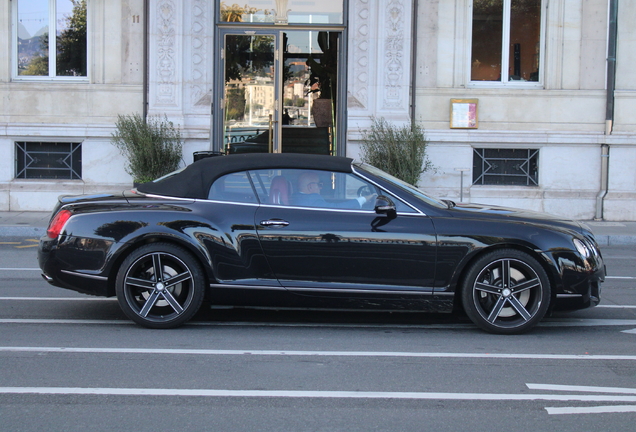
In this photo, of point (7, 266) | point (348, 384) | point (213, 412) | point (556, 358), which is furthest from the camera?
point (7, 266)

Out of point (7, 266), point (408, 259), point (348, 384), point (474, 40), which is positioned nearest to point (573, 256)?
point (408, 259)

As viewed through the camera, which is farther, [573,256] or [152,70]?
[152,70]

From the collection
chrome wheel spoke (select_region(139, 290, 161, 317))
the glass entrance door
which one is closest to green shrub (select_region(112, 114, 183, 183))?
the glass entrance door

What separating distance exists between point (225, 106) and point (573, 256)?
10454mm

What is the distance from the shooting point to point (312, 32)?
15.5 metres

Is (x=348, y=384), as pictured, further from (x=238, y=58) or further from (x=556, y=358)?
(x=238, y=58)

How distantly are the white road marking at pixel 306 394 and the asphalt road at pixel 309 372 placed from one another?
0.04 ft

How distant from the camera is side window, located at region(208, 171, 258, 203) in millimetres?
6367

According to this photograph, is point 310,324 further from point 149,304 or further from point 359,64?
point 359,64

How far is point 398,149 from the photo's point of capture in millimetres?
14094

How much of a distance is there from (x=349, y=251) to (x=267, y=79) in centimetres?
1027

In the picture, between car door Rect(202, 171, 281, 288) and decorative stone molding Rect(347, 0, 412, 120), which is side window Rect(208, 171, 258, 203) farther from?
decorative stone molding Rect(347, 0, 412, 120)

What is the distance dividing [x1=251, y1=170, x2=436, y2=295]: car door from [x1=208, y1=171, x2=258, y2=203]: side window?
25 cm

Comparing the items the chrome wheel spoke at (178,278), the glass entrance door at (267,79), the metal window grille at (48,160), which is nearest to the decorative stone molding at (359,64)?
the glass entrance door at (267,79)
